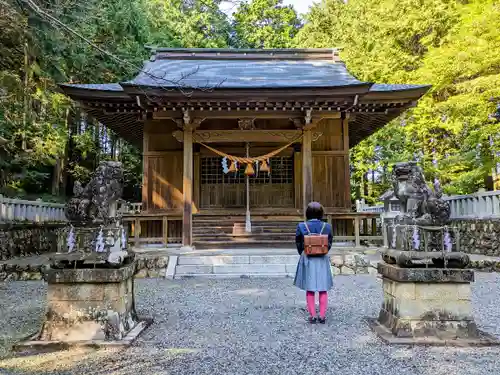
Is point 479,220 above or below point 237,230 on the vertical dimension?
above

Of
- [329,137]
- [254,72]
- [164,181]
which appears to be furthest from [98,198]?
[254,72]

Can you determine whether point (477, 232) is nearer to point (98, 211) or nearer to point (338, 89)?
point (338, 89)

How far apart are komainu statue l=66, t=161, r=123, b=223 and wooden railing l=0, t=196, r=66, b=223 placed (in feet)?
19.1

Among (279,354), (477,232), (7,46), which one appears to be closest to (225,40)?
(7,46)

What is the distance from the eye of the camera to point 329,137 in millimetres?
10734

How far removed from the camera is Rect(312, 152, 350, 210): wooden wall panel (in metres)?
10.5

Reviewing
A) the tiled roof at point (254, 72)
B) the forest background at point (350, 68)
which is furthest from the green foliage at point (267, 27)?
the tiled roof at point (254, 72)

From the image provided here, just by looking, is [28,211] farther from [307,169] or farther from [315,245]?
[315,245]

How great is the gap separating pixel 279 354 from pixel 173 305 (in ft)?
7.83

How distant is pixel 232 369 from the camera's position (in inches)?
115

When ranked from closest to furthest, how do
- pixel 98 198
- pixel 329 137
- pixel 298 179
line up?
1. pixel 98 198
2. pixel 329 137
3. pixel 298 179

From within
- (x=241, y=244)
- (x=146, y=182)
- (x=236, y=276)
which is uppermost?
(x=146, y=182)

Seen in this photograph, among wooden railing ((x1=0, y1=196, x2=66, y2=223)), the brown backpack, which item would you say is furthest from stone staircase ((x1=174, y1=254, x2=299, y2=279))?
wooden railing ((x1=0, y1=196, x2=66, y2=223))

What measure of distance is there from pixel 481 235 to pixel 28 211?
11672mm
